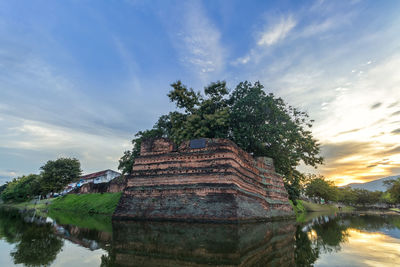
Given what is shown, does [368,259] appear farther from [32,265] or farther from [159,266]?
[32,265]

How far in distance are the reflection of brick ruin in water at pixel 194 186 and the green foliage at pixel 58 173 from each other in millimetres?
34437

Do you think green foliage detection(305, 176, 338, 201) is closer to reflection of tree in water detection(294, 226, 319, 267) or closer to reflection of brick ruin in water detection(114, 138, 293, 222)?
reflection of brick ruin in water detection(114, 138, 293, 222)

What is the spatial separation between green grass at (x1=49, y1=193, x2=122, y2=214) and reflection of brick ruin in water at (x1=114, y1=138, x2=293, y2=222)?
29.6 feet

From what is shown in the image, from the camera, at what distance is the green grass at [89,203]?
79.5 feet

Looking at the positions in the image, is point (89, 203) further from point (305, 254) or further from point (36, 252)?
point (305, 254)

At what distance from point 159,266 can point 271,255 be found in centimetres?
276

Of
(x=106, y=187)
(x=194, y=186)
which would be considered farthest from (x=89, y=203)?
(x=194, y=186)

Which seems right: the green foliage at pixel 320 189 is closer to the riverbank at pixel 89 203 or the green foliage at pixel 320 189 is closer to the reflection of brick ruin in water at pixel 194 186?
the reflection of brick ruin in water at pixel 194 186

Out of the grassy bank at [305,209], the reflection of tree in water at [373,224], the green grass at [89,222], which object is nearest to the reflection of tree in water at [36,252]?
the green grass at [89,222]

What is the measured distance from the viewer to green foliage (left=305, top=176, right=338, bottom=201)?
61188 millimetres

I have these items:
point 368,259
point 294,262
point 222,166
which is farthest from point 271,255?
point 222,166

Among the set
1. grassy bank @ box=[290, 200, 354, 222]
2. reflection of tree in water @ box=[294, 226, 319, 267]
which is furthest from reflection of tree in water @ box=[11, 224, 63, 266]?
grassy bank @ box=[290, 200, 354, 222]

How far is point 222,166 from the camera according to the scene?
48.0ft

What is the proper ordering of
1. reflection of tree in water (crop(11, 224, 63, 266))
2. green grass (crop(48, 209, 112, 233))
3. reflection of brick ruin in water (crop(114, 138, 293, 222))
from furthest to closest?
reflection of brick ruin in water (crop(114, 138, 293, 222))
green grass (crop(48, 209, 112, 233))
reflection of tree in water (crop(11, 224, 63, 266))
